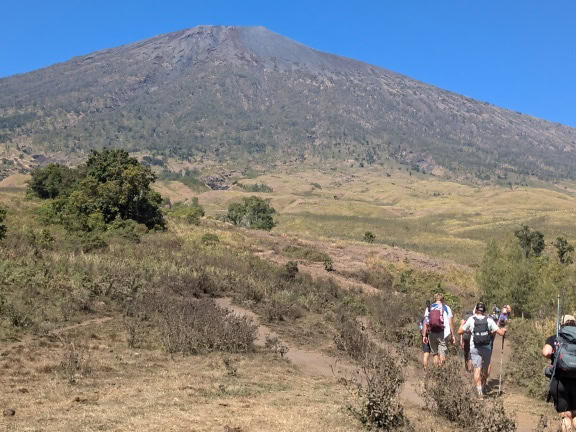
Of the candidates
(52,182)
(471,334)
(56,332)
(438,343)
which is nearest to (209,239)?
(52,182)

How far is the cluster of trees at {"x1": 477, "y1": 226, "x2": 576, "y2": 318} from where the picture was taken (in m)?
19.3

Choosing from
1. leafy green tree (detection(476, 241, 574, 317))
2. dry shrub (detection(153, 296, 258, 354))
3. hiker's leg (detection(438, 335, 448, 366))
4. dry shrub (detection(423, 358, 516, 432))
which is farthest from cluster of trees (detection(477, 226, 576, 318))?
dry shrub (detection(423, 358, 516, 432))

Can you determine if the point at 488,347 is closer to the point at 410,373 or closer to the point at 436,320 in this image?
the point at 436,320

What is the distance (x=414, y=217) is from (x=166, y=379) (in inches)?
3719

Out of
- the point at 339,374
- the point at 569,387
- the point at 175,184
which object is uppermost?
the point at 175,184

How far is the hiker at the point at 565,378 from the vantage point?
5773 mm

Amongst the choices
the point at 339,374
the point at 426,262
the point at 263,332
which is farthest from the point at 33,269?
the point at 426,262

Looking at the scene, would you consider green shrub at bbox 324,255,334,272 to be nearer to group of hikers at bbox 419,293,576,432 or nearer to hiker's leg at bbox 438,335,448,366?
group of hikers at bbox 419,293,576,432

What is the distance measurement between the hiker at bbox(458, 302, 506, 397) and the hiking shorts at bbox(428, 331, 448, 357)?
38.1 inches

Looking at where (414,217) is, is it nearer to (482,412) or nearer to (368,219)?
(368,219)

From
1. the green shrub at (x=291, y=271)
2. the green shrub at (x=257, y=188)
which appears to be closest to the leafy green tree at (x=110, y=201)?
the green shrub at (x=291, y=271)

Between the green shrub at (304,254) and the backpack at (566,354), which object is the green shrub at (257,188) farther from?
the backpack at (566,354)

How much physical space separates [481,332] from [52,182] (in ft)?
115

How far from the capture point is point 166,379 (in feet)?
26.2
